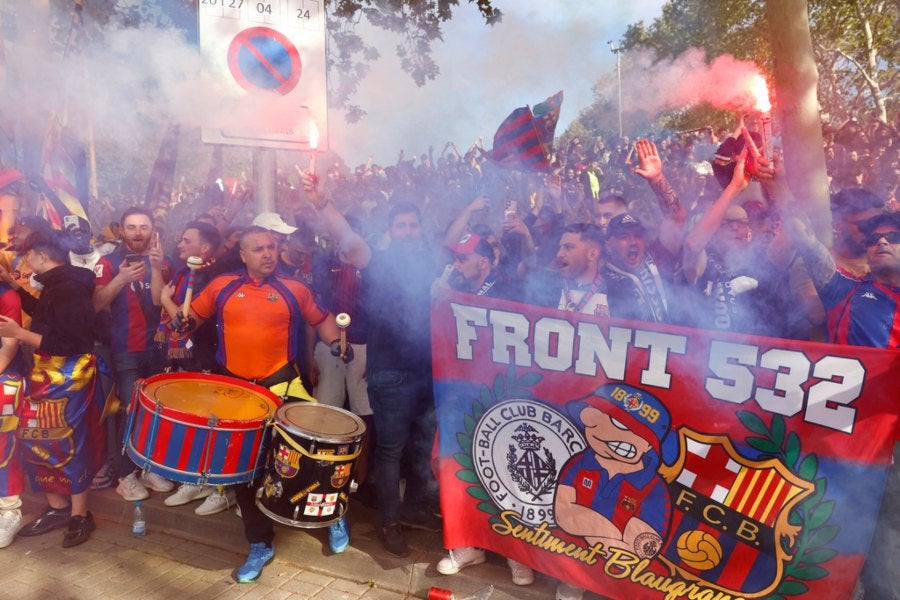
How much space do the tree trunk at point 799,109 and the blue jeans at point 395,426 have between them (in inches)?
88.4

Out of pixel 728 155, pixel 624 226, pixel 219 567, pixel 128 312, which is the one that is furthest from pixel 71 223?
pixel 728 155

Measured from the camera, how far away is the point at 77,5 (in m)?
5.11

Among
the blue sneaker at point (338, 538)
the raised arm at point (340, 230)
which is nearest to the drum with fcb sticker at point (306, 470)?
the blue sneaker at point (338, 538)

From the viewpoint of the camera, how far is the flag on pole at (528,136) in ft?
15.3

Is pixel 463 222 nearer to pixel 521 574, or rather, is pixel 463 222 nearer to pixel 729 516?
pixel 521 574

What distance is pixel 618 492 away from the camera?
2820mm

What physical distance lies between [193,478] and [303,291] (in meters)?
1.24

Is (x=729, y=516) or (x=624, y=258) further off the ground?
(x=624, y=258)

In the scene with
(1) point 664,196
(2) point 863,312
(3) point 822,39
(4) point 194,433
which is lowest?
(4) point 194,433

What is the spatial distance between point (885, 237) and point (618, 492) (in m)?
1.64

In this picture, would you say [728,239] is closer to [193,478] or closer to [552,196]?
[552,196]

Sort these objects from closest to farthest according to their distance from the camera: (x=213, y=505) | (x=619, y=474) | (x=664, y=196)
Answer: (x=619, y=474), (x=664, y=196), (x=213, y=505)

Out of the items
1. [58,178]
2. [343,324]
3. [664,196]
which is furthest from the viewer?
[58,178]

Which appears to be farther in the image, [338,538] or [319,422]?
[338,538]
